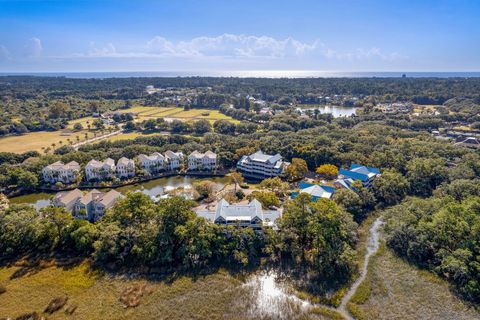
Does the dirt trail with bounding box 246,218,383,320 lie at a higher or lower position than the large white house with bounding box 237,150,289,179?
lower

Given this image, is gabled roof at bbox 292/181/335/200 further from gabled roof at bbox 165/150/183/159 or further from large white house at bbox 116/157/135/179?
large white house at bbox 116/157/135/179

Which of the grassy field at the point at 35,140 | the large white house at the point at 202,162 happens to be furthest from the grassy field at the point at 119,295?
the grassy field at the point at 35,140

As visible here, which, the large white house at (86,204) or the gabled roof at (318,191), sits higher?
the gabled roof at (318,191)

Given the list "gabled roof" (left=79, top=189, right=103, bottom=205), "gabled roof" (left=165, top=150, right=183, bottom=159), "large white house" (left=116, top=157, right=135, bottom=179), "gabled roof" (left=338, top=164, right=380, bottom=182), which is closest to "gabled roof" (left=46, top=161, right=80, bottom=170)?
"large white house" (left=116, top=157, right=135, bottom=179)

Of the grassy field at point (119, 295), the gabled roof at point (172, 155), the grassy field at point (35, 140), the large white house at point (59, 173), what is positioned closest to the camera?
the grassy field at point (119, 295)

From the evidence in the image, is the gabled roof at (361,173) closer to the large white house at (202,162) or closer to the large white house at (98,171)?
the large white house at (202,162)

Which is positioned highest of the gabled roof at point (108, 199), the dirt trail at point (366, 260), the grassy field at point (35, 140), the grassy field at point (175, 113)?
the grassy field at point (175, 113)

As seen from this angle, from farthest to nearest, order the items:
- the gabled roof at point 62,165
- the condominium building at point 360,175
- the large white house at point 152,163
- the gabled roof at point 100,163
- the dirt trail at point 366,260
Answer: the large white house at point 152,163 < the gabled roof at point 100,163 < the gabled roof at point 62,165 < the condominium building at point 360,175 < the dirt trail at point 366,260
